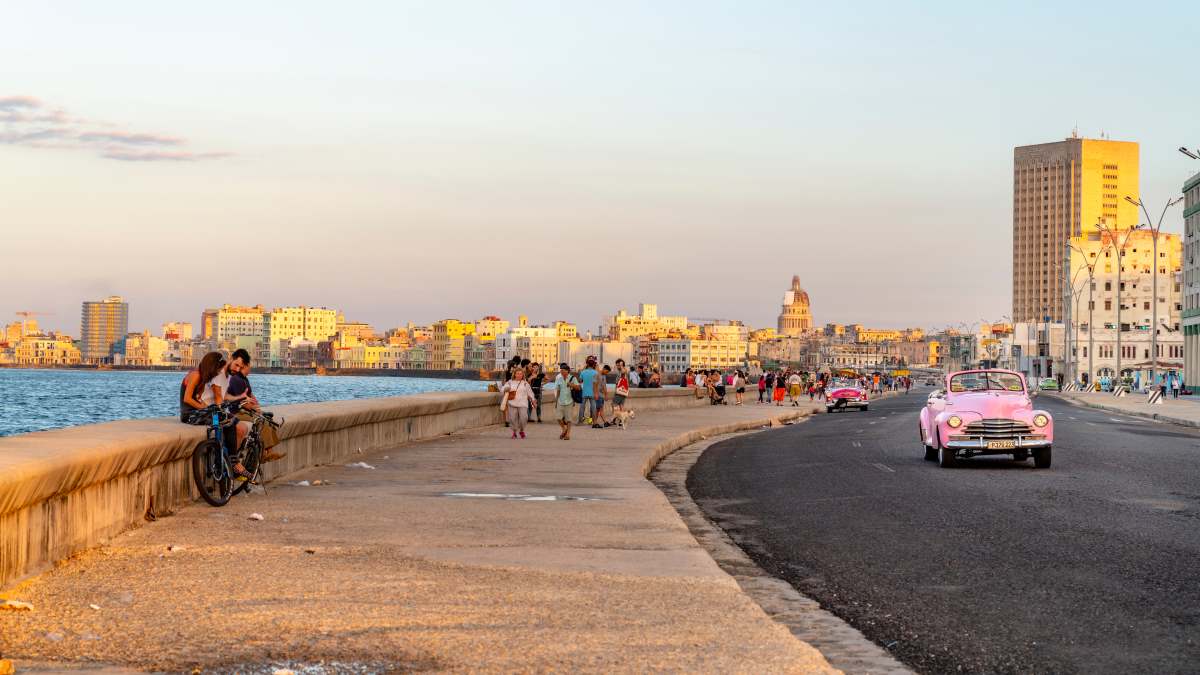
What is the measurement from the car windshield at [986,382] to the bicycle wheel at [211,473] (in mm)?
13716

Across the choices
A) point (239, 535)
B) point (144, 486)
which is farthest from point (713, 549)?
point (144, 486)

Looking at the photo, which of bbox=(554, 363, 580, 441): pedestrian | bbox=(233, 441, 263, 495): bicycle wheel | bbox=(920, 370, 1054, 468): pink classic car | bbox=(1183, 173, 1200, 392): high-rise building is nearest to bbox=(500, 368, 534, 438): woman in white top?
bbox=(554, 363, 580, 441): pedestrian

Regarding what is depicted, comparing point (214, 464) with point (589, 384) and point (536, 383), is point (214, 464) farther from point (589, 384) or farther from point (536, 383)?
point (536, 383)

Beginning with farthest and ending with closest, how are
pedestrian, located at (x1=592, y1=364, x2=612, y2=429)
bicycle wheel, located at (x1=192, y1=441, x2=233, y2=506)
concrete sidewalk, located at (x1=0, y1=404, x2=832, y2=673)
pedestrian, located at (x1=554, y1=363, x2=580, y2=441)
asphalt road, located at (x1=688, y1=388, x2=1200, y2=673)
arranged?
pedestrian, located at (x1=592, y1=364, x2=612, y2=429) < pedestrian, located at (x1=554, y1=363, x2=580, y2=441) < bicycle wheel, located at (x1=192, y1=441, x2=233, y2=506) < asphalt road, located at (x1=688, y1=388, x2=1200, y2=673) < concrete sidewalk, located at (x1=0, y1=404, x2=832, y2=673)

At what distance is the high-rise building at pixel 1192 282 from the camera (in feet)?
391

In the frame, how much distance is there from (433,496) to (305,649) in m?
8.49

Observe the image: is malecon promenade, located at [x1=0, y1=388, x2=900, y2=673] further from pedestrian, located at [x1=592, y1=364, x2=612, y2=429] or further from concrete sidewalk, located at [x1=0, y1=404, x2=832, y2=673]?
pedestrian, located at [x1=592, y1=364, x2=612, y2=429]

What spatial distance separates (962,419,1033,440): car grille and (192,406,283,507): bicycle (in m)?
11.6

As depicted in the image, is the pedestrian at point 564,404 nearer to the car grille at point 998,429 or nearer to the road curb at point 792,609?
the car grille at point 998,429

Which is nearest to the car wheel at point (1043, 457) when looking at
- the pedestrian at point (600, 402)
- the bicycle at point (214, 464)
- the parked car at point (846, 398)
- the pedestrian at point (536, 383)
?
the bicycle at point (214, 464)

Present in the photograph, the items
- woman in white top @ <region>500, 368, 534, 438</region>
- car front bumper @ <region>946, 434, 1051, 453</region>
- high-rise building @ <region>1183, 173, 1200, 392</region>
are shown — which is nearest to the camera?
car front bumper @ <region>946, 434, 1051, 453</region>

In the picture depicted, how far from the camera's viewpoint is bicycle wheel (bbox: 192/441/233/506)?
44.2 ft

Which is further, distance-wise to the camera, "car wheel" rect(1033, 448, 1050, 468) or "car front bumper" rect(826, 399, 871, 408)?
"car front bumper" rect(826, 399, 871, 408)

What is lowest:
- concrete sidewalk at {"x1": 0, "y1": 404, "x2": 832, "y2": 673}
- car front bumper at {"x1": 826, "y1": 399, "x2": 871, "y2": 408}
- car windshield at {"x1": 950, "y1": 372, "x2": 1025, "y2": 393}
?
car front bumper at {"x1": 826, "y1": 399, "x2": 871, "y2": 408}
